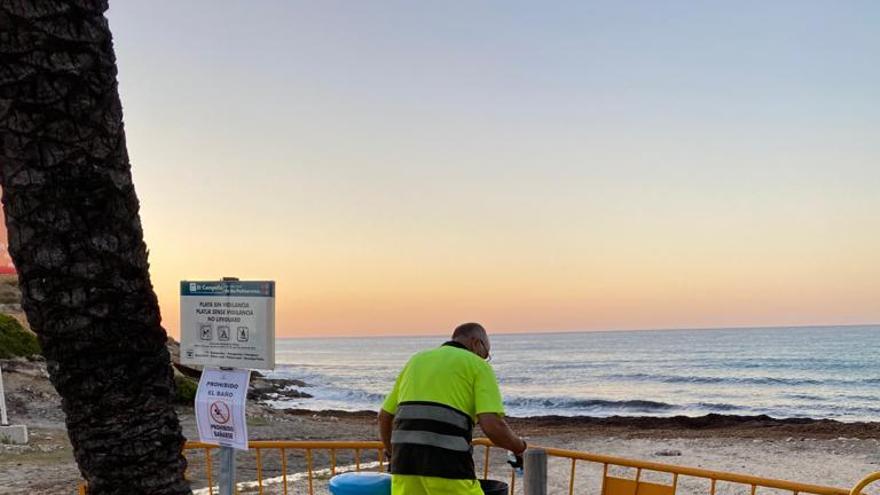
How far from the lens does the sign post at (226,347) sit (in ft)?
14.5

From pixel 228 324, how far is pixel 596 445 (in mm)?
19480

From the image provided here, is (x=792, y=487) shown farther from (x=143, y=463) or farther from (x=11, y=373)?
(x=11, y=373)

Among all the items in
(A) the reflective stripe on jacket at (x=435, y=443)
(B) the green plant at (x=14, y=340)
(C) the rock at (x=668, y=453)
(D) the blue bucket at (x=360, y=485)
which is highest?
(A) the reflective stripe on jacket at (x=435, y=443)

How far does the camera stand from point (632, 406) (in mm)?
38844

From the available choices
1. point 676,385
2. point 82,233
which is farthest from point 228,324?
point 676,385

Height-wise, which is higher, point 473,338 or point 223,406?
point 473,338

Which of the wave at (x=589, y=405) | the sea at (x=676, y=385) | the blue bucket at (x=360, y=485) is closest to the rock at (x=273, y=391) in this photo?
the sea at (x=676, y=385)

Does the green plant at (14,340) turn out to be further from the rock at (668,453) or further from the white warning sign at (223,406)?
the white warning sign at (223,406)

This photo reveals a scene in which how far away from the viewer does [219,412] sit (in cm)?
452

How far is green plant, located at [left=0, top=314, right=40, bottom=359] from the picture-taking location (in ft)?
86.0

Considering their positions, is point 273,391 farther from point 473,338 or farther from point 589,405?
point 473,338

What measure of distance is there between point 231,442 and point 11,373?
22322mm

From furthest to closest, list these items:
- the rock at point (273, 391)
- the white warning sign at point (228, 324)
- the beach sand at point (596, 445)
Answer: the rock at point (273, 391), the beach sand at point (596, 445), the white warning sign at point (228, 324)

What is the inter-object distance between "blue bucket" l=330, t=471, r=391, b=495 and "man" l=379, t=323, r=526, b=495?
30cm
